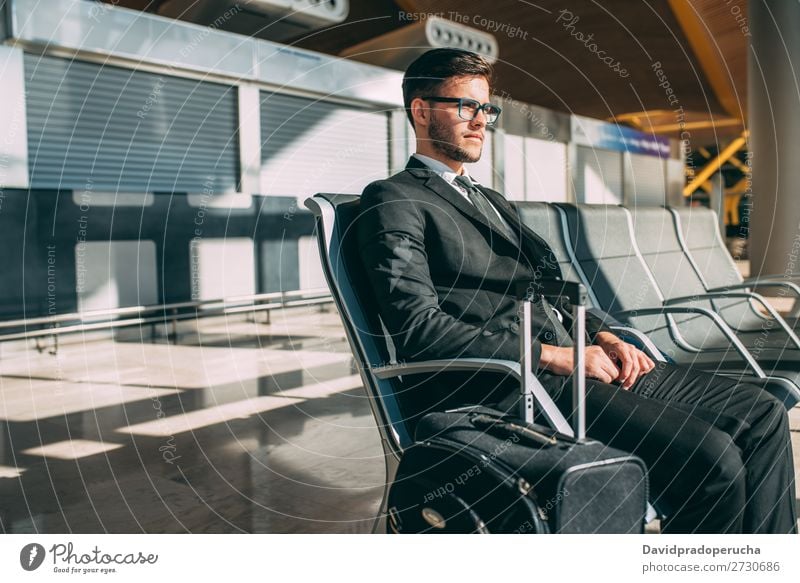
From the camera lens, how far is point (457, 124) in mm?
2096

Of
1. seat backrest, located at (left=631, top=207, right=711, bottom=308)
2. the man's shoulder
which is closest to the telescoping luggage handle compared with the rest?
the man's shoulder

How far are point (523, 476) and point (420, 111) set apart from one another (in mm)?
1138

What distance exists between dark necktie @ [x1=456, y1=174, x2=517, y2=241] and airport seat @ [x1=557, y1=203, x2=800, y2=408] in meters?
0.87

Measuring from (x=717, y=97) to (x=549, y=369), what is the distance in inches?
839

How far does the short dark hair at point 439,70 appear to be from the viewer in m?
2.08

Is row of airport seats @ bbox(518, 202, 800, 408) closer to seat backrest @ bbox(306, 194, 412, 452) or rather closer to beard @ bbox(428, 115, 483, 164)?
beard @ bbox(428, 115, 483, 164)

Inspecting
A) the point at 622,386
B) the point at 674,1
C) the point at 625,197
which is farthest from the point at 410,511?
the point at 625,197

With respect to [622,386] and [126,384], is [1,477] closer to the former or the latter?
[126,384]

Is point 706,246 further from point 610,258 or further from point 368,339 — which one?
point 368,339

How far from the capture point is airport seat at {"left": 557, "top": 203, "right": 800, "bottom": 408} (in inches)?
120

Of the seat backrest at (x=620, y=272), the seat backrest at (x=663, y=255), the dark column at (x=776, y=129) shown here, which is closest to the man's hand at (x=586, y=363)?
the seat backrest at (x=620, y=272)

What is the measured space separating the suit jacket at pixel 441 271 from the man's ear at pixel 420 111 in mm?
117

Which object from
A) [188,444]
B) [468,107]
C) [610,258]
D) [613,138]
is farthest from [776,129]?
[613,138]

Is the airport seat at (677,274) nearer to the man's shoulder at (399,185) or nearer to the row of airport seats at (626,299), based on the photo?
the row of airport seats at (626,299)
